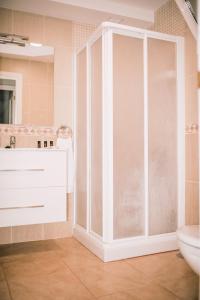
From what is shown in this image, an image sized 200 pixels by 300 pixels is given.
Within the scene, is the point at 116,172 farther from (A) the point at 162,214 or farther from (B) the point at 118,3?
(B) the point at 118,3

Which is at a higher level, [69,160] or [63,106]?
[63,106]

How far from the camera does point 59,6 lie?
275 centimetres

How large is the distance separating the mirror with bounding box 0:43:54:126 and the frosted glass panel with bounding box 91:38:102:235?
0.56m

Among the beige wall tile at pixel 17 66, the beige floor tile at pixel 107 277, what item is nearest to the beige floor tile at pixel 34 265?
the beige floor tile at pixel 107 277

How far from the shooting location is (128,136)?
2.36 m

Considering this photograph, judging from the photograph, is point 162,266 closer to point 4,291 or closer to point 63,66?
point 4,291

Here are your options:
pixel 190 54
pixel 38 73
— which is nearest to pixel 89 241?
pixel 38 73

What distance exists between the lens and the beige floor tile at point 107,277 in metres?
1.78

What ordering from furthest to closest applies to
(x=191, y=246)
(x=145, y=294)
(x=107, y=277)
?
(x=107, y=277)
(x=145, y=294)
(x=191, y=246)

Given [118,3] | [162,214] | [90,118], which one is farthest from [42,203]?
[118,3]

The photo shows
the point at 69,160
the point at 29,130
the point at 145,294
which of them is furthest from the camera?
the point at 29,130

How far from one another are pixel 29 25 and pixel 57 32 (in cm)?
30

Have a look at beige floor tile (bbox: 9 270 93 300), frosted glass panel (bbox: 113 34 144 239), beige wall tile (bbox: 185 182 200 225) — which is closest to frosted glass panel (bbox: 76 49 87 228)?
frosted glass panel (bbox: 113 34 144 239)

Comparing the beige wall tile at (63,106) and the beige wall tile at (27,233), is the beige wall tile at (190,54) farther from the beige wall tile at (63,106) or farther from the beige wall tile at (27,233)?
the beige wall tile at (27,233)
